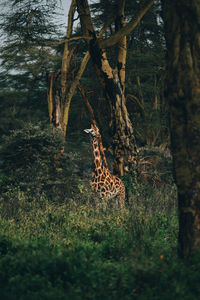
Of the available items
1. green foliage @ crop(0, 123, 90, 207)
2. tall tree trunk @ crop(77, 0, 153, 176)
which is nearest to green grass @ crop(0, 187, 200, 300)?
green foliage @ crop(0, 123, 90, 207)

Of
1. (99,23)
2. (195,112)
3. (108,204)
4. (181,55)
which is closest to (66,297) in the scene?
(195,112)

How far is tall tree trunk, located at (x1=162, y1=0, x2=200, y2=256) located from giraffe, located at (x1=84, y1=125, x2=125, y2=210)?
4715 millimetres

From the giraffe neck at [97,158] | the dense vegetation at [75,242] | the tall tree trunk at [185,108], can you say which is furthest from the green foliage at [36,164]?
the tall tree trunk at [185,108]

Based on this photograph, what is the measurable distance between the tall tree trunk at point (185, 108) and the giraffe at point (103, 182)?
15.5ft

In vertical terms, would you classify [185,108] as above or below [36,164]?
above

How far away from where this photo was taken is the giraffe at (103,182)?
36.0 feet

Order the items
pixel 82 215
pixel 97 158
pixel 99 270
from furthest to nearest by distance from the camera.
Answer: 1. pixel 97 158
2. pixel 82 215
3. pixel 99 270

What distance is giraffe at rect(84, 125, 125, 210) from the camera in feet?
36.0

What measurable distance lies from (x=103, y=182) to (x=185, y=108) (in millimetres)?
5342

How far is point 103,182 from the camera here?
11008mm

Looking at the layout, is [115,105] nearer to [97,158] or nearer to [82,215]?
[97,158]

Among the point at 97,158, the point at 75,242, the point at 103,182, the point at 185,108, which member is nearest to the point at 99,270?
the point at 75,242

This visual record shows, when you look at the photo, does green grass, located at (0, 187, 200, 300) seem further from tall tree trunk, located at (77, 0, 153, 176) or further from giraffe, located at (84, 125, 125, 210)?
tall tree trunk, located at (77, 0, 153, 176)

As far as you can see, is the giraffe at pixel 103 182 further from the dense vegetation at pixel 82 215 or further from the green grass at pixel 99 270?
the green grass at pixel 99 270
